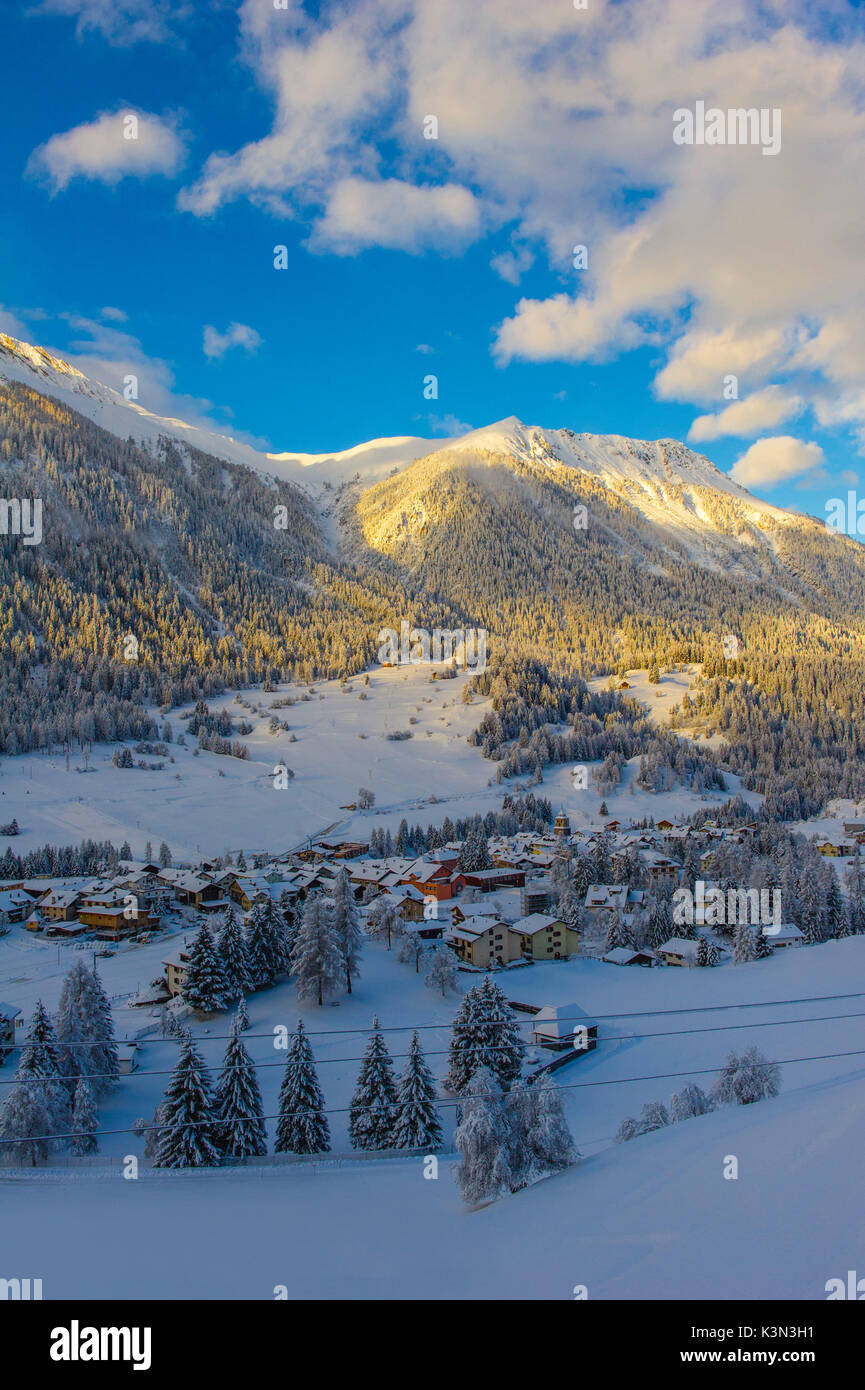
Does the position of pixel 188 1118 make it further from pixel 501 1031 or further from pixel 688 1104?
pixel 688 1104

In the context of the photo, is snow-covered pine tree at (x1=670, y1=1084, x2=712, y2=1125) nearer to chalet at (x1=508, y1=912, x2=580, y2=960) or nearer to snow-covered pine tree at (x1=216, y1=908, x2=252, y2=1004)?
snow-covered pine tree at (x1=216, y1=908, x2=252, y2=1004)

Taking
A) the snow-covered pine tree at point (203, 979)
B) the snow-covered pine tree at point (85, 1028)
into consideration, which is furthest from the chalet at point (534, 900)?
the snow-covered pine tree at point (85, 1028)

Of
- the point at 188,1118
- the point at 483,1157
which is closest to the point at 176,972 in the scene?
the point at 188,1118

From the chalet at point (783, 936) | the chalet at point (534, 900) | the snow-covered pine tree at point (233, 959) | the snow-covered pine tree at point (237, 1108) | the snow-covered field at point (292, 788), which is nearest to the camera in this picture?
the snow-covered pine tree at point (237, 1108)

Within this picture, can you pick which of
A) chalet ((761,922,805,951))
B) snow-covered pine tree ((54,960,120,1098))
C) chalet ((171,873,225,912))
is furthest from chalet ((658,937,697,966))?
chalet ((171,873,225,912))

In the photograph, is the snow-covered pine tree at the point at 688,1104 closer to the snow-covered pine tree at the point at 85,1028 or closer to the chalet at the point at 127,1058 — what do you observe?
the snow-covered pine tree at the point at 85,1028

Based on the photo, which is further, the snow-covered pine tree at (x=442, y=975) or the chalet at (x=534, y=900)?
the chalet at (x=534, y=900)
